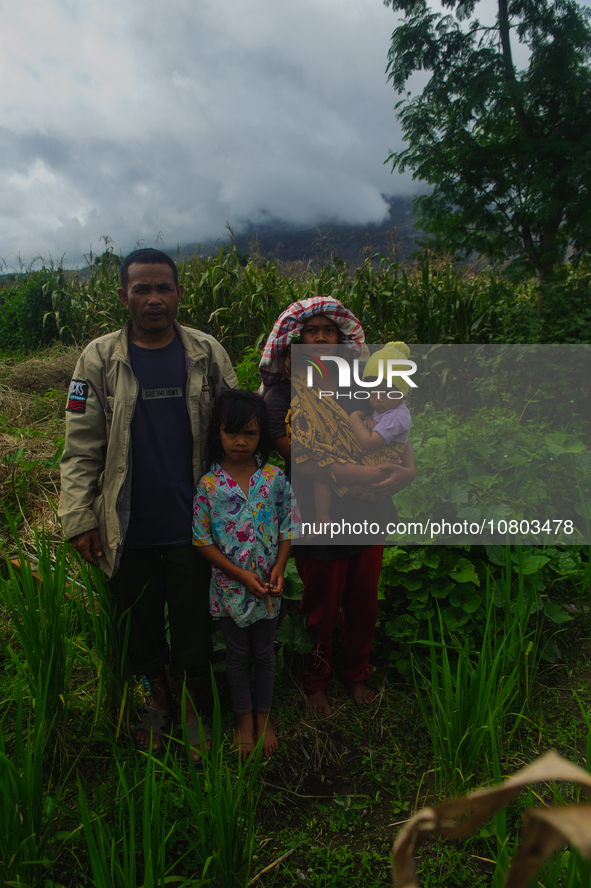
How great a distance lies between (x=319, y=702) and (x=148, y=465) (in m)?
1.36

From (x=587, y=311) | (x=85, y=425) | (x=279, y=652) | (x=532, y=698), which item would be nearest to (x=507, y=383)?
(x=587, y=311)

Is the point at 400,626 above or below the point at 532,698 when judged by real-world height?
above

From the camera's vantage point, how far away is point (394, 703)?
2.44 m

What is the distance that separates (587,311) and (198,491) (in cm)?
437

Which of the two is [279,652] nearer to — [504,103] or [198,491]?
[198,491]

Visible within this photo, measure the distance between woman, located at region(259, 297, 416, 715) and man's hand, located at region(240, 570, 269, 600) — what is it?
311 millimetres

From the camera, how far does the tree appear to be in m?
4.64

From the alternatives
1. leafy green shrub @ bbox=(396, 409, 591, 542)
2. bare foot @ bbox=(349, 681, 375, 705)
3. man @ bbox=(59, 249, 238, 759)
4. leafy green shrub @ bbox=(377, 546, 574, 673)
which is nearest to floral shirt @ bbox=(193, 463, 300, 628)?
man @ bbox=(59, 249, 238, 759)

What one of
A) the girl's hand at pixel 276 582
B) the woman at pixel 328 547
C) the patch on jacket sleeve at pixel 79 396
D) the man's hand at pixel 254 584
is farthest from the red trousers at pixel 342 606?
the patch on jacket sleeve at pixel 79 396

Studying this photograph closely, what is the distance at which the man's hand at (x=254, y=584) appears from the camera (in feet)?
6.60

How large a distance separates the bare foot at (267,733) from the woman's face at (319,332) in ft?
5.23

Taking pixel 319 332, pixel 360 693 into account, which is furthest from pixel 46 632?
pixel 319 332

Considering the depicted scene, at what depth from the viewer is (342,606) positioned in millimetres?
2496

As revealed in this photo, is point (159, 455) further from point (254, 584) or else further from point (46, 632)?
point (46, 632)
